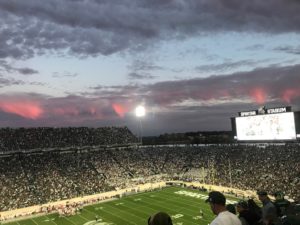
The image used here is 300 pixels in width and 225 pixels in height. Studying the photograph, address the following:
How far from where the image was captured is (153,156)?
242ft

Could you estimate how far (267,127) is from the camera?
174 ft

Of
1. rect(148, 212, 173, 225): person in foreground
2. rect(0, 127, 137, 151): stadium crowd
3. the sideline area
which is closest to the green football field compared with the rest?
the sideline area

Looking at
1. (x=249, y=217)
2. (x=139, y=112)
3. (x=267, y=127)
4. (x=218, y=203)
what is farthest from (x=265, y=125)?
(x=218, y=203)

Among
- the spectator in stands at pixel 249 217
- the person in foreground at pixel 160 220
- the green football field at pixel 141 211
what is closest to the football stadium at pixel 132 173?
the green football field at pixel 141 211

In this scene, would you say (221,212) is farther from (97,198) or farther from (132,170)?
(132,170)

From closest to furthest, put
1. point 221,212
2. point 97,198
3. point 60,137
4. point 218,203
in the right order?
point 221,212, point 218,203, point 97,198, point 60,137

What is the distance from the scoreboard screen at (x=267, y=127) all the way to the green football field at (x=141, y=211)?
45.2ft

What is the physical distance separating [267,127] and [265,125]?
484mm

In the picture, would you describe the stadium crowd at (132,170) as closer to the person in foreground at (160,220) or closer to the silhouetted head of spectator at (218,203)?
the silhouetted head of spectator at (218,203)

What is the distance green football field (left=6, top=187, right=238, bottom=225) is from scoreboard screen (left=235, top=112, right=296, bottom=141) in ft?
45.2

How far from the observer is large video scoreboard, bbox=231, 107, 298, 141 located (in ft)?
164

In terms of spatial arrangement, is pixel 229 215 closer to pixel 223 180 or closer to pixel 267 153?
pixel 223 180

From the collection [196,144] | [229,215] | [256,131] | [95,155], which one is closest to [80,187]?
[95,155]

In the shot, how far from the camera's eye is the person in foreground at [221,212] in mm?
4500
